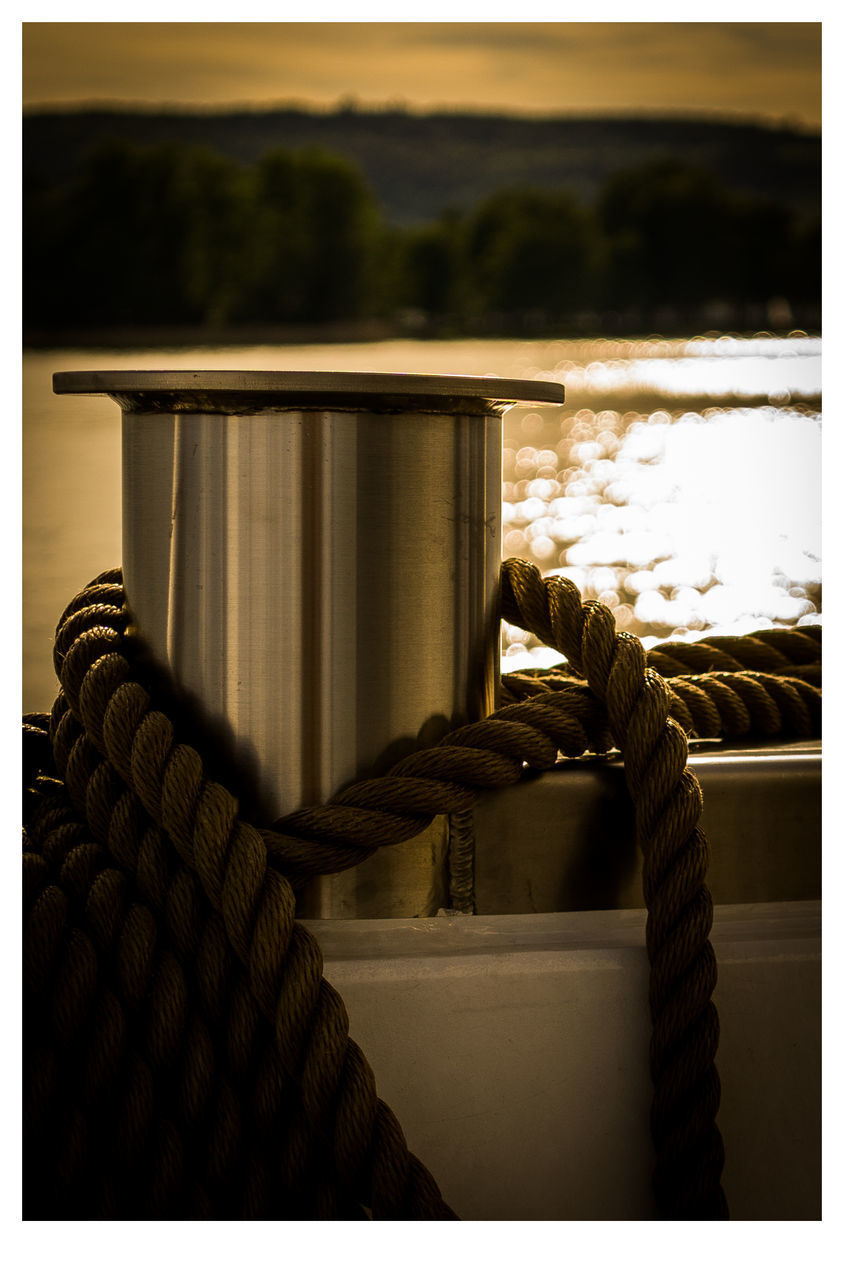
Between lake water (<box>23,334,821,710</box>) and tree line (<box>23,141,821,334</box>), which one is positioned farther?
tree line (<box>23,141,821,334</box>)

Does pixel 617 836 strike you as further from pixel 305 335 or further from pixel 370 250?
pixel 370 250

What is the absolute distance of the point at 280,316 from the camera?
7.54 m

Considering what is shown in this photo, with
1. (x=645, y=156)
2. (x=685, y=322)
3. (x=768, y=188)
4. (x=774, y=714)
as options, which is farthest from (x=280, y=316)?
(x=774, y=714)

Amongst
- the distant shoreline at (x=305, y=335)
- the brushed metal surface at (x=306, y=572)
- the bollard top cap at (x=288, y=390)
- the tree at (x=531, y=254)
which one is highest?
the tree at (x=531, y=254)

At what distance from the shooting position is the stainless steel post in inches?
31.4

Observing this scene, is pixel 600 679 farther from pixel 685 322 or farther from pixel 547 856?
pixel 685 322

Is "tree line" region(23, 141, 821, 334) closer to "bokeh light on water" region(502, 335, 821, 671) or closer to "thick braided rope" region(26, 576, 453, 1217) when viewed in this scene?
"bokeh light on water" region(502, 335, 821, 671)

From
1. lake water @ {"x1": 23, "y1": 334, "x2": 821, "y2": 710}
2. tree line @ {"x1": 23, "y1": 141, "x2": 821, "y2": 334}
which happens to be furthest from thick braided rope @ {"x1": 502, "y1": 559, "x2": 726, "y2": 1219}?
tree line @ {"x1": 23, "y1": 141, "x2": 821, "y2": 334}

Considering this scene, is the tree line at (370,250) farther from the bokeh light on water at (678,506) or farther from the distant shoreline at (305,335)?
the bokeh light on water at (678,506)

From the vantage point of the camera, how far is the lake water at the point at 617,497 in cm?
233

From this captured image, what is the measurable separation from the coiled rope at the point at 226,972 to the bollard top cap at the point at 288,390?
0.53ft

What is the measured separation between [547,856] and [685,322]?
27.1ft

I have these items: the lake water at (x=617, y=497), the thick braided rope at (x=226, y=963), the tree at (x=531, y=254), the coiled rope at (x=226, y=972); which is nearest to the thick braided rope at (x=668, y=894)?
the coiled rope at (x=226, y=972)

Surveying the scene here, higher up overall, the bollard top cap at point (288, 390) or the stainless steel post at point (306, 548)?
the bollard top cap at point (288, 390)
